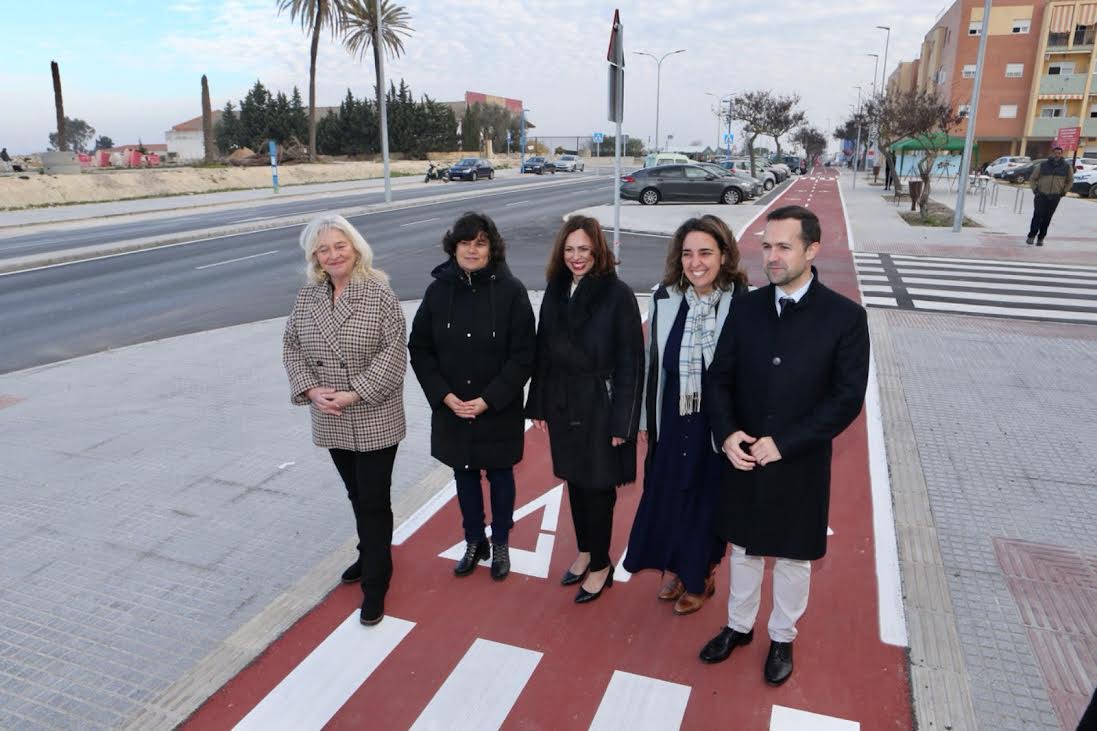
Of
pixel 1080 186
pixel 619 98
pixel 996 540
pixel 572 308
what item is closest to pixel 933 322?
pixel 619 98

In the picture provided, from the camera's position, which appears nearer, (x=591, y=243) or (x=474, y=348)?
(x=591, y=243)

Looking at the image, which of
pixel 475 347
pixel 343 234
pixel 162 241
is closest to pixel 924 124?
pixel 162 241

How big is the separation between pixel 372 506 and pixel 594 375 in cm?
126

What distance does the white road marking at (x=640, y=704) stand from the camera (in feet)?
9.55

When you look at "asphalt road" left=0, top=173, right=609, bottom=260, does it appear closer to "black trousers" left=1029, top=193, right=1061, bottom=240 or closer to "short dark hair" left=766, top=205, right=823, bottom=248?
"short dark hair" left=766, top=205, right=823, bottom=248

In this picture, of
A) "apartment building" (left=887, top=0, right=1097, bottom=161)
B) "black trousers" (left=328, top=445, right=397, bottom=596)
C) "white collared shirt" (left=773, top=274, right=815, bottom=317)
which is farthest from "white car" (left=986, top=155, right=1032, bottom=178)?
"black trousers" (left=328, top=445, right=397, bottom=596)

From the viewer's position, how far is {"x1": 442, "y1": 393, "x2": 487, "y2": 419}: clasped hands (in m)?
3.55

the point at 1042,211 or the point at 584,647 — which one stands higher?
the point at 1042,211

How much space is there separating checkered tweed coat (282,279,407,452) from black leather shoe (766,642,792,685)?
1966mm

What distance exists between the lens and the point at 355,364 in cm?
346

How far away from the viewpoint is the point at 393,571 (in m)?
4.02

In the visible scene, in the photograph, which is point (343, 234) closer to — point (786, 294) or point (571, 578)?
point (786, 294)

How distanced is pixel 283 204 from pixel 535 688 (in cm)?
3005

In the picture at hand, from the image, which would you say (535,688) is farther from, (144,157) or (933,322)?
(144,157)
